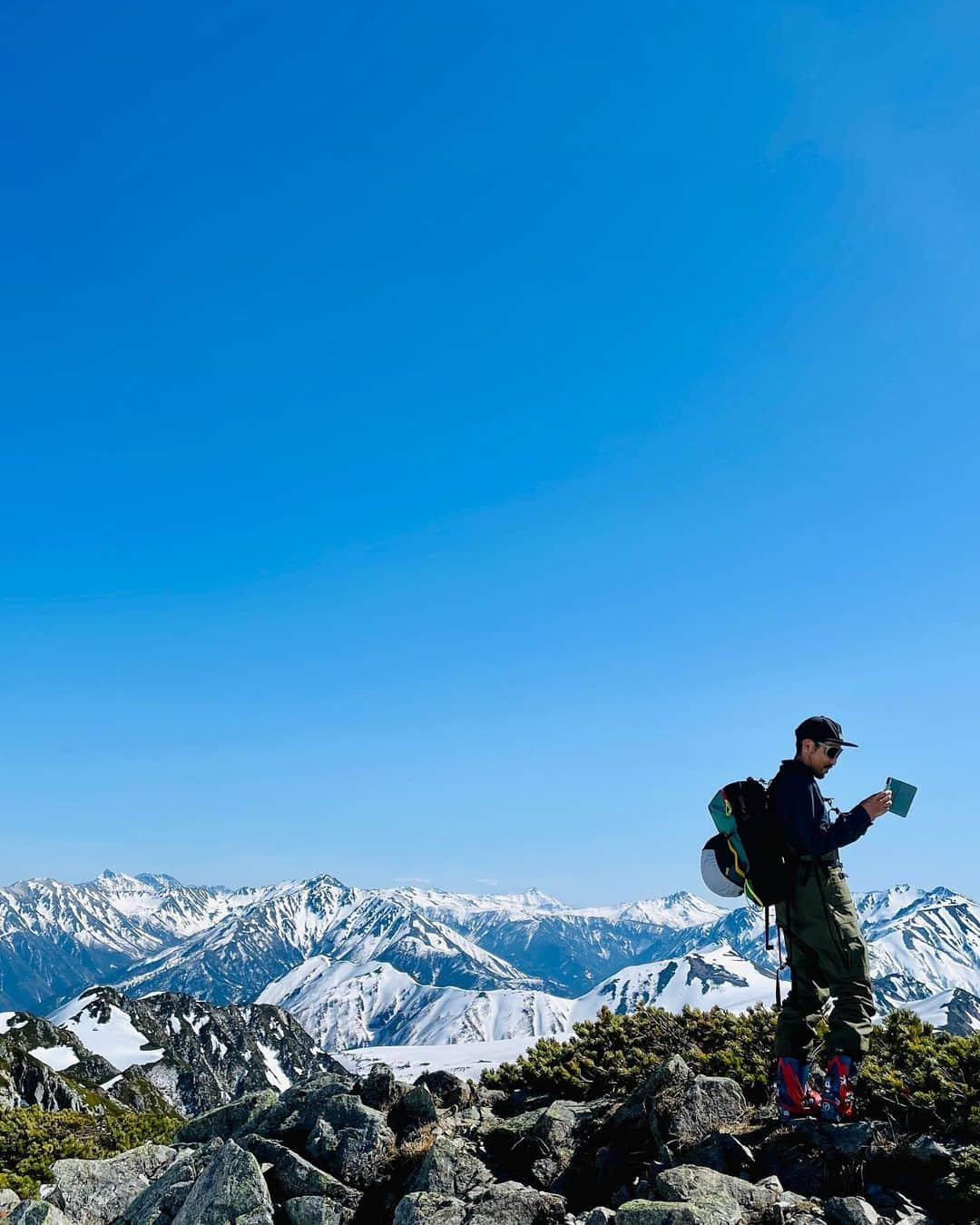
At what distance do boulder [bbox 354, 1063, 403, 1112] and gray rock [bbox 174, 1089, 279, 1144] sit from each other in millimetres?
1987

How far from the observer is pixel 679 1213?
7.09 metres

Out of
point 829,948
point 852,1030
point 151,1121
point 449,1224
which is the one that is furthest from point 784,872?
point 151,1121

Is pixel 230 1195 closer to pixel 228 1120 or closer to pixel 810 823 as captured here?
pixel 228 1120

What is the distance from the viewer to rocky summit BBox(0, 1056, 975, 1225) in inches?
310

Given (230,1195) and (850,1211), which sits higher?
(850,1211)

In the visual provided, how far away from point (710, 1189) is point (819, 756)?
15.7 feet

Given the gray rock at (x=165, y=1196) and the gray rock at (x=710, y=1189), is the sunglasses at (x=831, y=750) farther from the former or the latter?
the gray rock at (x=165, y=1196)

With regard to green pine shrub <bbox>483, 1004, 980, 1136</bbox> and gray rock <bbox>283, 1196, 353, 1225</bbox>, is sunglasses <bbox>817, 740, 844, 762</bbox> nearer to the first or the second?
green pine shrub <bbox>483, 1004, 980, 1136</bbox>

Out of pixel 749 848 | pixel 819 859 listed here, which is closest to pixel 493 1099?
pixel 749 848

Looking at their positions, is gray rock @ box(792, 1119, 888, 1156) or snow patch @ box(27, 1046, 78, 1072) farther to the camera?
snow patch @ box(27, 1046, 78, 1072)

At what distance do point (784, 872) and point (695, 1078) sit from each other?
9.54 ft

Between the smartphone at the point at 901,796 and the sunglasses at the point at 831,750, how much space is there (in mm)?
736

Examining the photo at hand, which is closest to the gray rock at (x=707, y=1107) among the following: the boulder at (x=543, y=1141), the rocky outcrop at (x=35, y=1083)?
the boulder at (x=543, y=1141)

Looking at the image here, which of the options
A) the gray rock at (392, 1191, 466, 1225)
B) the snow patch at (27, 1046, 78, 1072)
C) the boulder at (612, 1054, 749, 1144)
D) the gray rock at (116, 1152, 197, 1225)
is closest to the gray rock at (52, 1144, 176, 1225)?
the gray rock at (116, 1152, 197, 1225)
